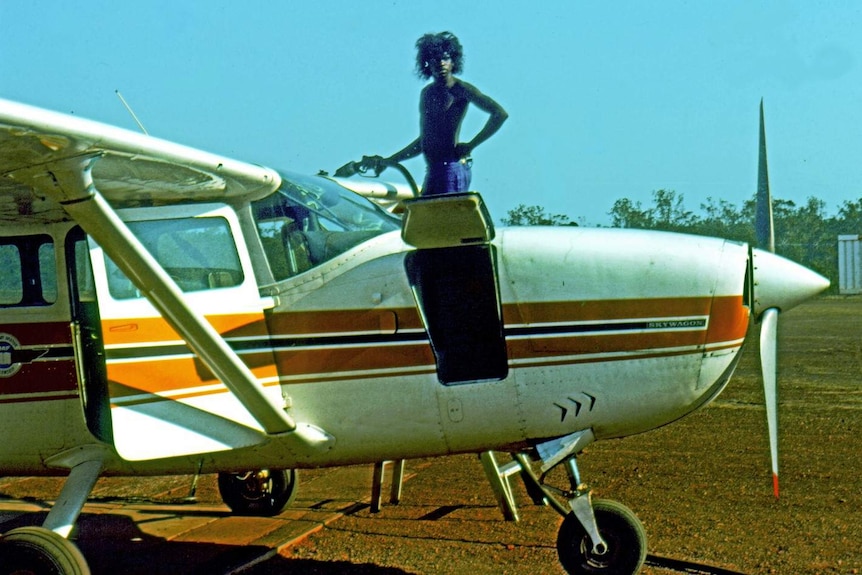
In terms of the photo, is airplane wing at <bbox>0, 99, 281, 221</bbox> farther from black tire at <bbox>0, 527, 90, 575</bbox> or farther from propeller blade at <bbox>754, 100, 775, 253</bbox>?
propeller blade at <bbox>754, 100, 775, 253</bbox>

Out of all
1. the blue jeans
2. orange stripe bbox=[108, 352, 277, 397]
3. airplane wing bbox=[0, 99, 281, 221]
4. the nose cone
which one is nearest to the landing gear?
Answer: the nose cone

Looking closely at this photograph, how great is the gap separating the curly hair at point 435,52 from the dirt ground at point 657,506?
2277 mm

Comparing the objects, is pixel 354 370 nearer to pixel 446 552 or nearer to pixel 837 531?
pixel 446 552

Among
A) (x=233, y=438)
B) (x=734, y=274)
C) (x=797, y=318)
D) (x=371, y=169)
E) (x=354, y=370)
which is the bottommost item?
(x=797, y=318)

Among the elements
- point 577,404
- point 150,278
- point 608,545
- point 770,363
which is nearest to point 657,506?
point 608,545

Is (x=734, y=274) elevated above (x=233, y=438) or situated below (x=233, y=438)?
above

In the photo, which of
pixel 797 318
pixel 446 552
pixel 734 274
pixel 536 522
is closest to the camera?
pixel 734 274

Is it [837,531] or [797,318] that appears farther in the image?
[797,318]

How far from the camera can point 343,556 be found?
20.0 ft

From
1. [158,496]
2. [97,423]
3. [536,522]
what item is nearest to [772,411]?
[536,522]

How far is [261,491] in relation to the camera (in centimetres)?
728

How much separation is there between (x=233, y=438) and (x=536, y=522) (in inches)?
94.0

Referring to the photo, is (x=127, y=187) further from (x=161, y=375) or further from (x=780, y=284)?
(x=780, y=284)

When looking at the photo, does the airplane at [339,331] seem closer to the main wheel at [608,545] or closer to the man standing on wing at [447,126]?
the main wheel at [608,545]
